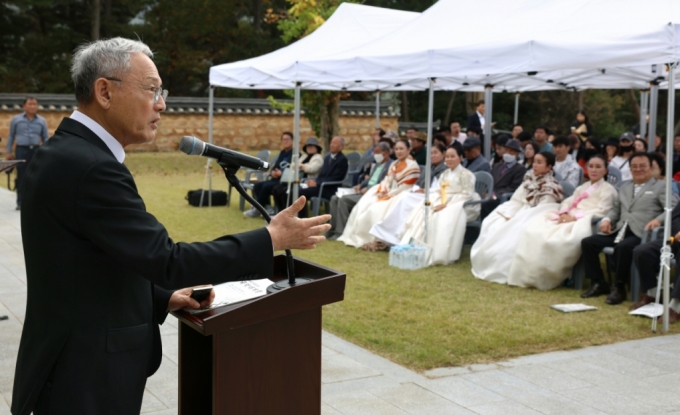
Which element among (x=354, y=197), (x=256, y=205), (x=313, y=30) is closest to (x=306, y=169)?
(x=354, y=197)

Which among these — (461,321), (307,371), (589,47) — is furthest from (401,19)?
(307,371)

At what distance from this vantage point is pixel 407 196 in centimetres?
973

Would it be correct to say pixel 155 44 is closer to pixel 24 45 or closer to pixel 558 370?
pixel 24 45

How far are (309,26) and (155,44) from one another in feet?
46.3

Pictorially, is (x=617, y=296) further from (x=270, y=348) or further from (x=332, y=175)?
(x=332, y=175)

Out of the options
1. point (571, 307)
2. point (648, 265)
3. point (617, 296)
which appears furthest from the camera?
point (617, 296)

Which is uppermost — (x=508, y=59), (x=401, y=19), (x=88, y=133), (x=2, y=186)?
(x=401, y=19)

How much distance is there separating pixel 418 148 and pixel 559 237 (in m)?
4.03

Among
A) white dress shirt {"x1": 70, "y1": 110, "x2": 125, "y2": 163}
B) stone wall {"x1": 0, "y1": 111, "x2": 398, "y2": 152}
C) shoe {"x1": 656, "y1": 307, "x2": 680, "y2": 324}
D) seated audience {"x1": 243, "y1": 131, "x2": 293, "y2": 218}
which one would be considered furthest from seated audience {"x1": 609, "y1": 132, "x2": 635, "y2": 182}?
stone wall {"x1": 0, "y1": 111, "x2": 398, "y2": 152}

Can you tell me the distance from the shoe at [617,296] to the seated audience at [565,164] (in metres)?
3.21

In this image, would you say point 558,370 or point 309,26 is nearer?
point 558,370

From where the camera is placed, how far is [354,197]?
35.6 feet

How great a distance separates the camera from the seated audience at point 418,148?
11.1 metres

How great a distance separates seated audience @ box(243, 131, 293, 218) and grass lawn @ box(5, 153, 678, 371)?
122 inches
